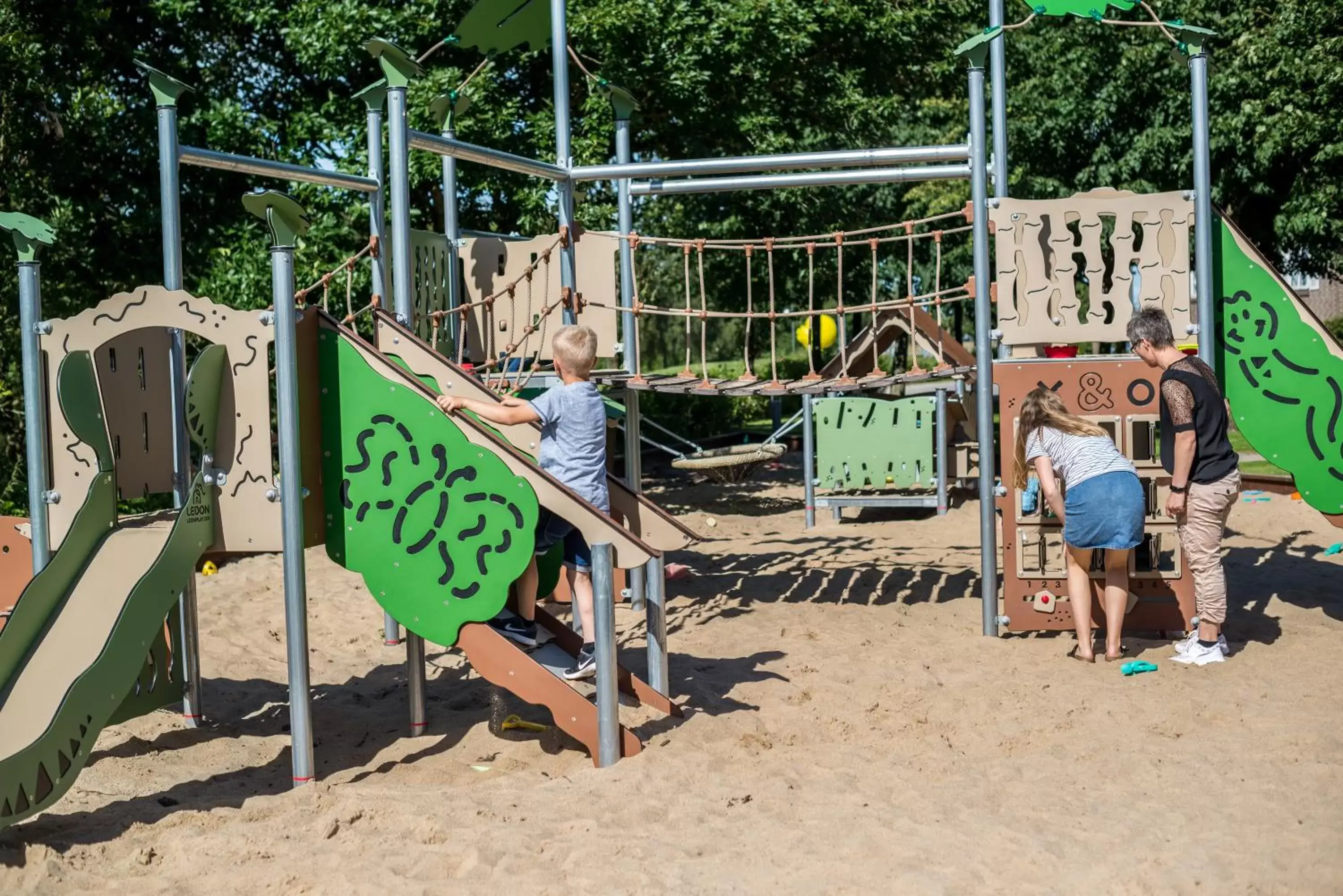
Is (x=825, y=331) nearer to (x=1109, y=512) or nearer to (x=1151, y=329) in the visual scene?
(x=1151, y=329)

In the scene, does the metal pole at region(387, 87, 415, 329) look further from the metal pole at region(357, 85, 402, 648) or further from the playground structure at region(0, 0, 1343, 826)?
the metal pole at region(357, 85, 402, 648)

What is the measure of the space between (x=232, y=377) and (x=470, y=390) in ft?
3.54

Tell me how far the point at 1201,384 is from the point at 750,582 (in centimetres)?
385

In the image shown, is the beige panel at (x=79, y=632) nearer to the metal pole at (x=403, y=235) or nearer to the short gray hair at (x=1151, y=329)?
the metal pole at (x=403, y=235)

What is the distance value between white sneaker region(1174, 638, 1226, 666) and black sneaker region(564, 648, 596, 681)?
2.86m

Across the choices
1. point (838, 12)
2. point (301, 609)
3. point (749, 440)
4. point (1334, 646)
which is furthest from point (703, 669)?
point (749, 440)

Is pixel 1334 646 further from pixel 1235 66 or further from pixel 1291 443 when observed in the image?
pixel 1235 66

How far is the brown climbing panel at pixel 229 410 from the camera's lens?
5098mm

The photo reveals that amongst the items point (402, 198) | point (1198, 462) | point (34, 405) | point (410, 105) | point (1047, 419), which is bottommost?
point (1198, 462)

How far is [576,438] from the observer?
5.60 meters

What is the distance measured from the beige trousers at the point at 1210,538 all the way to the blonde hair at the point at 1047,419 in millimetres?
542

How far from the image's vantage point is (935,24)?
Result: 52.0 ft

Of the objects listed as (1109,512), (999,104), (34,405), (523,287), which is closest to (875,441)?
(523,287)

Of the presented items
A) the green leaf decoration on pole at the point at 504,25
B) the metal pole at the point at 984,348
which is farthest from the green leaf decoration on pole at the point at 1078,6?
the green leaf decoration on pole at the point at 504,25
